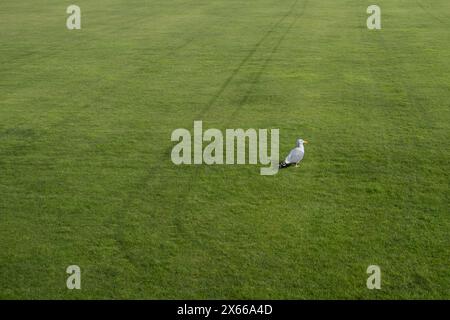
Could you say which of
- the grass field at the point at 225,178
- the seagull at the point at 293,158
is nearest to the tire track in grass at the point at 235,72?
the grass field at the point at 225,178

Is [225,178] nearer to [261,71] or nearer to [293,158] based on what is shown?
[293,158]

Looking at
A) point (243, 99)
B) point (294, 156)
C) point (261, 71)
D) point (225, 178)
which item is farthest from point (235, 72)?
point (225, 178)

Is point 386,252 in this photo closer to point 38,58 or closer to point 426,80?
point 426,80

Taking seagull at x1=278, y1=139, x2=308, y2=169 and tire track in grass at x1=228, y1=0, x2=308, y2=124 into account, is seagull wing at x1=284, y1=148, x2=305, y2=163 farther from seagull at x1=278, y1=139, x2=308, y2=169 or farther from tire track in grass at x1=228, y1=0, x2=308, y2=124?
tire track in grass at x1=228, y1=0, x2=308, y2=124

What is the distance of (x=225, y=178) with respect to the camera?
13359 mm

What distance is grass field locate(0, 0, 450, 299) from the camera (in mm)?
9688

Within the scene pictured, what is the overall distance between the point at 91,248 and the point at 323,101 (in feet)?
40.8

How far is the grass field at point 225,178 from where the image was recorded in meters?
9.69

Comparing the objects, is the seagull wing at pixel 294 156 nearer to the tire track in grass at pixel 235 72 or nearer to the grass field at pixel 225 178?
the grass field at pixel 225 178

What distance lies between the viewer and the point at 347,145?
50.4 ft

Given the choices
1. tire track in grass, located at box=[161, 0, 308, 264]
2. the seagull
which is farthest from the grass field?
the seagull

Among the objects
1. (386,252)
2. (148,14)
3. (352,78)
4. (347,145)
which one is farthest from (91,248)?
(148,14)

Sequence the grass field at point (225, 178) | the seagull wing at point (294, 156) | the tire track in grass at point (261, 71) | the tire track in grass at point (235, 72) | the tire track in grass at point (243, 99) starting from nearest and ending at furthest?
1. the grass field at point (225, 178)
2. the tire track in grass at point (243, 99)
3. the seagull wing at point (294, 156)
4. the tire track in grass at point (261, 71)
5. the tire track in grass at point (235, 72)
